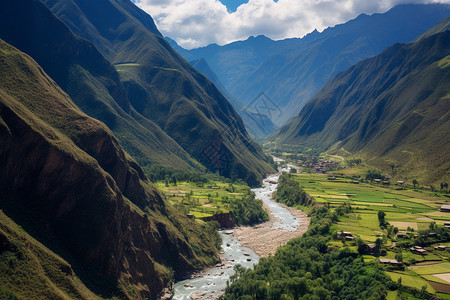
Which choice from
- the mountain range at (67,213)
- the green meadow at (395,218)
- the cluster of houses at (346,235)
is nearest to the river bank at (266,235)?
the green meadow at (395,218)

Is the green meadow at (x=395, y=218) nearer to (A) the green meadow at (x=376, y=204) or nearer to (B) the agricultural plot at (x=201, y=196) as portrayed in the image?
(A) the green meadow at (x=376, y=204)

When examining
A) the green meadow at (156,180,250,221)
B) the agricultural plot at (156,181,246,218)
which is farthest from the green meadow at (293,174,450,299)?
the agricultural plot at (156,181,246,218)

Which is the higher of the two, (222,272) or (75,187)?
(75,187)

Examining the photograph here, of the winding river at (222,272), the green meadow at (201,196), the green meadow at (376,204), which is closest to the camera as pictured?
the winding river at (222,272)

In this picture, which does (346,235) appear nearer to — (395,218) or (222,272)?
(395,218)

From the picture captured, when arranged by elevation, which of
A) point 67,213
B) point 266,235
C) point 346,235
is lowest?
point 266,235

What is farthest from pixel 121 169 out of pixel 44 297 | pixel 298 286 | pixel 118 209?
pixel 298 286

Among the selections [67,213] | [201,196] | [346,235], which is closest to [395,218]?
[346,235]

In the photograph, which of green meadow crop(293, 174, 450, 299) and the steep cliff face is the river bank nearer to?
green meadow crop(293, 174, 450, 299)

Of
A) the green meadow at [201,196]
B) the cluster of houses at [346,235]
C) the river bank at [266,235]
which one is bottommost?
the river bank at [266,235]
